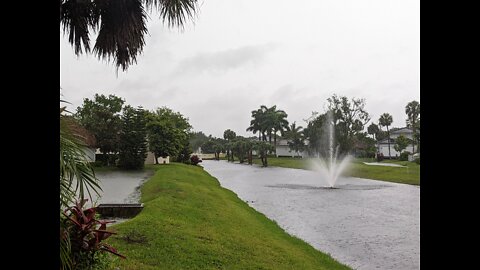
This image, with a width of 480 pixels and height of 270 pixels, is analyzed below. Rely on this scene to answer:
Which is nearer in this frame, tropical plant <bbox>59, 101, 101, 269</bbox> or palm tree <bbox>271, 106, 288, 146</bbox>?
tropical plant <bbox>59, 101, 101, 269</bbox>

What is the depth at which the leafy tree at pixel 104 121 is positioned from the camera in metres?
23.6

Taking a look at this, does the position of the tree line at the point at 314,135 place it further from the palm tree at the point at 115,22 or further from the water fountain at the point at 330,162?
the palm tree at the point at 115,22

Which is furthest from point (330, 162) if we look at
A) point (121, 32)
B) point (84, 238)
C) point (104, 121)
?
point (121, 32)

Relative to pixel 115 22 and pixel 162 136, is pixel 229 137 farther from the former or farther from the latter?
pixel 115 22

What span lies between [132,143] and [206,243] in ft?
59.2

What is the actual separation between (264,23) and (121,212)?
5749 millimetres

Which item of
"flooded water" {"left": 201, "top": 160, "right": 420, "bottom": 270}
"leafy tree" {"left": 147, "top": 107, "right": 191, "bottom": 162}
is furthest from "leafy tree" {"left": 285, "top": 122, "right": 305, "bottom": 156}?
"flooded water" {"left": 201, "top": 160, "right": 420, "bottom": 270}

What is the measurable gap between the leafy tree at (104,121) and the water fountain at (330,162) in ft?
41.9

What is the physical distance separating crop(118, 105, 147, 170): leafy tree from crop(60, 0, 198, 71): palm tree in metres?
21.5

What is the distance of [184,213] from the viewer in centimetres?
867

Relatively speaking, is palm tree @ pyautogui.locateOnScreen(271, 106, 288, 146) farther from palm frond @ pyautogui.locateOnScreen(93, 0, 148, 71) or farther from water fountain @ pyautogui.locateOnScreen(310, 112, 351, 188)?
palm frond @ pyautogui.locateOnScreen(93, 0, 148, 71)

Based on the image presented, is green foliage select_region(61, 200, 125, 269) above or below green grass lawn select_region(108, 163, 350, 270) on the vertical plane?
above

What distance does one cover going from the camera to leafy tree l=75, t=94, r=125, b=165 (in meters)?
23.6
